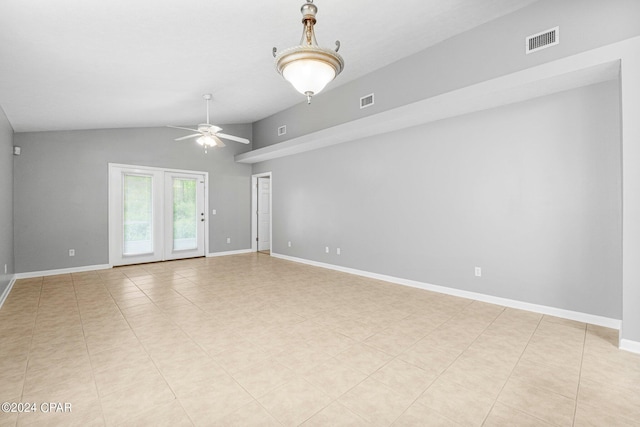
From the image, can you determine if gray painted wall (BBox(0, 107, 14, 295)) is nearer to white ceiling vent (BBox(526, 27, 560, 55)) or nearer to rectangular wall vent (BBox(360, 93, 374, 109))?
rectangular wall vent (BBox(360, 93, 374, 109))

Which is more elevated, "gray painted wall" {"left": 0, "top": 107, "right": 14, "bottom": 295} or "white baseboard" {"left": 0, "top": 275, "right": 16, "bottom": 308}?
"gray painted wall" {"left": 0, "top": 107, "right": 14, "bottom": 295}

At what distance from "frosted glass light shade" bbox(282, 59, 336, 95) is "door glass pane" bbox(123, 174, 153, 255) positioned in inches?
235

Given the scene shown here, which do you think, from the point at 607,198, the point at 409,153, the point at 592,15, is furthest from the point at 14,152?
the point at 607,198

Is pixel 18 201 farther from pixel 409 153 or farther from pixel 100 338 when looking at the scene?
pixel 409 153

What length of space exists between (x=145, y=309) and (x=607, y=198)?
558 centimetres

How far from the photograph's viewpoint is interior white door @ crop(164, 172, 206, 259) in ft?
23.0

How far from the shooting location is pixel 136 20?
104 inches

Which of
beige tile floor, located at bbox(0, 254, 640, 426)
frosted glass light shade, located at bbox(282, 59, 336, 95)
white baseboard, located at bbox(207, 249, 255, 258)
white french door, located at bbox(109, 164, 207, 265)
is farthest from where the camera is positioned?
white baseboard, located at bbox(207, 249, 255, 258)

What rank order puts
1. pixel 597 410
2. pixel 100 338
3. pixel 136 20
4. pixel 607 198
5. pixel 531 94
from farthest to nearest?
1. pixel 531 94
2. pixel 607 198
3. pixel 100 338
4. pixel 136 20
5. pixel 597 410

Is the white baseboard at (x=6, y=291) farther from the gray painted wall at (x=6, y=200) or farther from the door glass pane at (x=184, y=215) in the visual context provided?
the door glass pane at (x=184, y=215)

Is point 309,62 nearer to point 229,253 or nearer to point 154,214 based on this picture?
point 154,214

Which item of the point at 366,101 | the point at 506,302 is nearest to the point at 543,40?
the point at 366,101

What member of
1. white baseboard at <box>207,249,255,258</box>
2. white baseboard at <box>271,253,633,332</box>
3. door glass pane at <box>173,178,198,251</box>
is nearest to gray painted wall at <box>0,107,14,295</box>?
door glass pane at <box>173,178,198,251</box>

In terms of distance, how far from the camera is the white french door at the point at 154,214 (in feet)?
20.7
